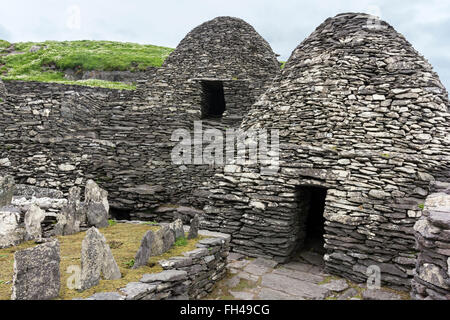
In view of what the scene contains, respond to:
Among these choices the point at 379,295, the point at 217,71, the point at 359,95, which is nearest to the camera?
the point at 379,295

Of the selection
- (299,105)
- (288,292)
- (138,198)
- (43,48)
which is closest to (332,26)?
(299,105)

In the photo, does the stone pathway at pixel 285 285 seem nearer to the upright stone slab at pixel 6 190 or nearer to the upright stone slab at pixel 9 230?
the upright stone slab at pixel 9 230

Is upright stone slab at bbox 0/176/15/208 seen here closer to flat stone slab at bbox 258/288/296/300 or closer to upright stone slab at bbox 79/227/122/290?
upright stone slab at bbox 79/227/122/290

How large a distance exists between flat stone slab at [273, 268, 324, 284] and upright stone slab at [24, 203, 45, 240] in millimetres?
4974

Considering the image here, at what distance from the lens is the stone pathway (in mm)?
5531

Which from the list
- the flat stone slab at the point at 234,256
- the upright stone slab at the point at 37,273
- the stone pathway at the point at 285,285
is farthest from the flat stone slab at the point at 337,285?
the upright stone slab at the point at 37,273

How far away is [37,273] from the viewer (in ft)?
10.6

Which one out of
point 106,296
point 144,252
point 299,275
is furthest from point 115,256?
point 299,275

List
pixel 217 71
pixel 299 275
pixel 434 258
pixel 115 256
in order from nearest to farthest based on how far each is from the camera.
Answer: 1. pixel 434 258
2. pixel 115 256
3. pixel 299 275
4. pixel 217 71

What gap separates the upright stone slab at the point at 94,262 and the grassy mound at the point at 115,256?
9 cm

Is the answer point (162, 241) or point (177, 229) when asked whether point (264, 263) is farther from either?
point (162, 241)

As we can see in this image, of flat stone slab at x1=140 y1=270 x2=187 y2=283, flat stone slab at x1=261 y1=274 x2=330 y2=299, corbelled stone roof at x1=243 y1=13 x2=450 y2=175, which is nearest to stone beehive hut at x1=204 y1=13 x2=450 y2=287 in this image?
corbelled stone roof at x1=243 y1=13 x2=450 y2=175

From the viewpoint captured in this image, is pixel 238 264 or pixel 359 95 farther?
pixel 359 95

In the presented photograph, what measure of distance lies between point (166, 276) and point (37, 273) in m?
1.62
